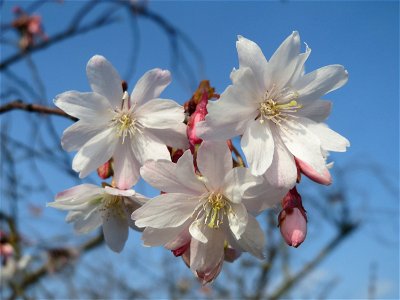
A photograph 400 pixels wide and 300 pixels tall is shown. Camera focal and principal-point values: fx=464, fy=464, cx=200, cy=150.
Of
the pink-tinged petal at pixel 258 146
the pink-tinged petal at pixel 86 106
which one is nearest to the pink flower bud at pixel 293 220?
the pink-tinged petal at pixel 258 146

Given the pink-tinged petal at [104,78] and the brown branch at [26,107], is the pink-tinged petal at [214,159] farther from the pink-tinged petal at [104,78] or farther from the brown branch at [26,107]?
the brown branch at [26,107]

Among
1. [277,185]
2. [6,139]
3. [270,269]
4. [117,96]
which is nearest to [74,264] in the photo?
[6,139]

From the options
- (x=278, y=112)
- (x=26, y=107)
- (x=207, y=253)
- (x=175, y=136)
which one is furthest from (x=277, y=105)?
(x=26, y=107)

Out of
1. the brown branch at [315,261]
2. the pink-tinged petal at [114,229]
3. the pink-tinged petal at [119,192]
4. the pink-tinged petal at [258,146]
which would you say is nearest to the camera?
the pink-tinged petal at [258,146]

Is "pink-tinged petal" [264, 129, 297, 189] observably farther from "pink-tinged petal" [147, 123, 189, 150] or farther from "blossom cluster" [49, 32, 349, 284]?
"pink-tinged petal" [147, 123, 189, 150]

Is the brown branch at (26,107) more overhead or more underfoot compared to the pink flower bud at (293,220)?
more overhead

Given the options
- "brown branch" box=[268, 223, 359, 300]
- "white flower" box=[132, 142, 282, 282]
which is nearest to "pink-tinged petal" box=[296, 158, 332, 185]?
"white flower" box=[132, 142, 282, 282]

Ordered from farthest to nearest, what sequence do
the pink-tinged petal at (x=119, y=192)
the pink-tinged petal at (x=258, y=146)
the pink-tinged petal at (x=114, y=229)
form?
the pink-tinged petal at (x=114, y=229), the pink-tinged petal at (x=119, y=192), the pink-tinged petal at (x=258, y=146)
